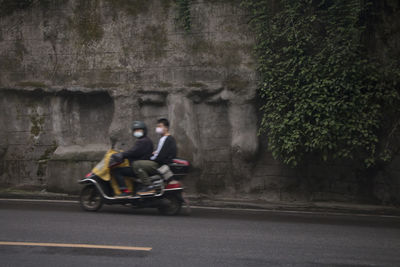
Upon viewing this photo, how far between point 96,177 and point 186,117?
338 cm

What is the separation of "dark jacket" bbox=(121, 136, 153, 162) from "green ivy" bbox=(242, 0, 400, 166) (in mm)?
3232

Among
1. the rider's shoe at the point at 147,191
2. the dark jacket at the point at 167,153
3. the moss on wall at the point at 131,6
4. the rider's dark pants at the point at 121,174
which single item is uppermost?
the moss on wall at the point at 131,6

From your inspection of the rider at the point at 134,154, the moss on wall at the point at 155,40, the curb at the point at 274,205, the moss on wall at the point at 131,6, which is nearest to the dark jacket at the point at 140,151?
the rider at the point at 134,154

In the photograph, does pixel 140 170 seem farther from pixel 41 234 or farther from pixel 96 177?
→ pixel 41 234

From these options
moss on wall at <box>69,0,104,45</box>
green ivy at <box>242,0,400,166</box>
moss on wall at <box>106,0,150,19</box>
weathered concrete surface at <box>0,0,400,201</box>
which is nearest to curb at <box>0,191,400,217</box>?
weathered concrete surface at <box>0,0,400,201</box>

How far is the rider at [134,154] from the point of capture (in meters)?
7.88

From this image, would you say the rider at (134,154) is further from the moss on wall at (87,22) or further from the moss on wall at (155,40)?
the moss on wall at (87,22)

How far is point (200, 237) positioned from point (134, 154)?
2.53m

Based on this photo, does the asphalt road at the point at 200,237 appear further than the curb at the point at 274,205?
No

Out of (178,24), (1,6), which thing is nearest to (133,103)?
(178,24)

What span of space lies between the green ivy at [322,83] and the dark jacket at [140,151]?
3.23 metres

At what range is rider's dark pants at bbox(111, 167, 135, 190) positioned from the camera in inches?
319

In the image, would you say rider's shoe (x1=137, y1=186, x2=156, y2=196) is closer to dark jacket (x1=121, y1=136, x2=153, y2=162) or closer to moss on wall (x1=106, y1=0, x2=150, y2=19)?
dark jacket (x1=121, y1=136, x2=153, y2=162)

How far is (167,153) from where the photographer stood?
8031 mm
